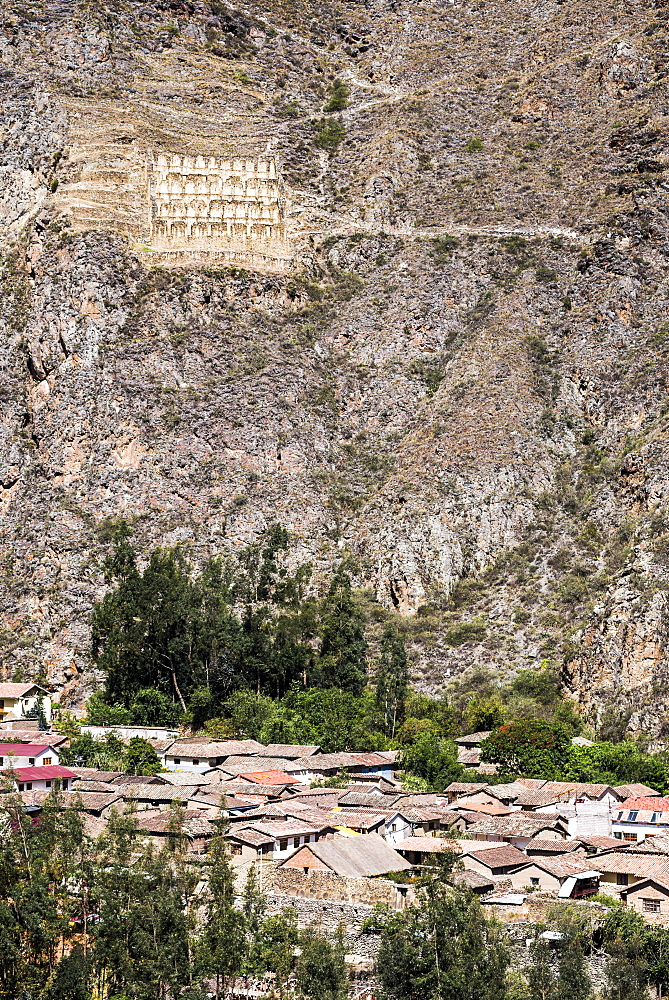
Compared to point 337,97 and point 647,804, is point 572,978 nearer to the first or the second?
point 647,804

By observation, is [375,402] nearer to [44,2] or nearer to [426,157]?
[426,157]

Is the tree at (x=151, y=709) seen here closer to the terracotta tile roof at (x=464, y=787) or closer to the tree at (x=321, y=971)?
the terracotta tile roof at (x=464, y=787)

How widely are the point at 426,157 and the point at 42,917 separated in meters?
99.9

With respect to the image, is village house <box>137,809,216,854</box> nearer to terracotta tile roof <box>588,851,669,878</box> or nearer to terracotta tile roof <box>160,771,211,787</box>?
terracotta tile roof <box>160,771,211,787</box>

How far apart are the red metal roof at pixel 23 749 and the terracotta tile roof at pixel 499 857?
26509 millimetres

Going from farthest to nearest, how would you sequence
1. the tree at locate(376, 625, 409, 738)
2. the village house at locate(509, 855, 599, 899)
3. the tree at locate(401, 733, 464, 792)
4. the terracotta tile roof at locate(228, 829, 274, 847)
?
the tree at locate(376, 625, 409, 738), the tree at locate(401, 733, 464, 792), the terracotta tile roof at locate(228, 829, 274, 847), the village house at locate(509, 855, 599, 899)

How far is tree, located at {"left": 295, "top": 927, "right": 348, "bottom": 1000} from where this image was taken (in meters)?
59.5

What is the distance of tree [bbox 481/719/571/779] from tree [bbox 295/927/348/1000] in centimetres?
3296

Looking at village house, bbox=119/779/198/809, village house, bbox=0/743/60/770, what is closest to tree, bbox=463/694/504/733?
Answer: village house, bbox=119/779/198/809

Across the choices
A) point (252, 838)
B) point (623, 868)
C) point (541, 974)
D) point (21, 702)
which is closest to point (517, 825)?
point (623, 868)

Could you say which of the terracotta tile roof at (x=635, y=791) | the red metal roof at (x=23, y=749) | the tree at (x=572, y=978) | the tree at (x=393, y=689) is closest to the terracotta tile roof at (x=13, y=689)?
the red metal roof at (x=23, y=749)

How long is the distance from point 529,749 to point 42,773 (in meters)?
28.0

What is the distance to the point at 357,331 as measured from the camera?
433 feet

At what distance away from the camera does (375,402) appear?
418 feet
